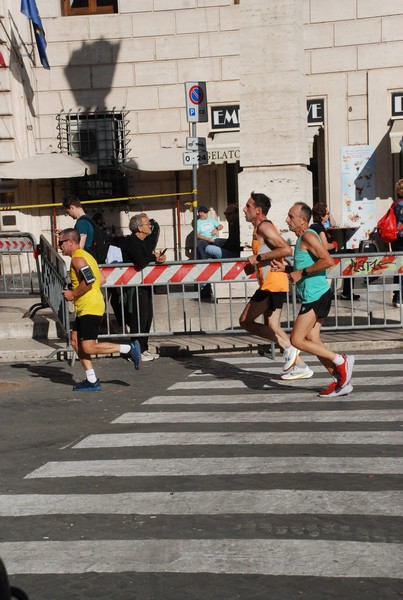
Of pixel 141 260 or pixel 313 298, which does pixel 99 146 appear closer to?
pixel 141 260

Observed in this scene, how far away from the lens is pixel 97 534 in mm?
6418

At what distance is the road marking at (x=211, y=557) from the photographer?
5648 mm

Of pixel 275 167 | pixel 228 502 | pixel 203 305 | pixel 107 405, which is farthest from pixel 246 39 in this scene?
pixel 228 502

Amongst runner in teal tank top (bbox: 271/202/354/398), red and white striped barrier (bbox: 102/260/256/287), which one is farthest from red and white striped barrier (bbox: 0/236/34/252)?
runner in teal tank top (bbox: 271/202/354/398)

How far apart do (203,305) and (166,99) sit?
35.0 feet

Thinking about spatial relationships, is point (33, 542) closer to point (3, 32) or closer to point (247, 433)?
point (247, 433)

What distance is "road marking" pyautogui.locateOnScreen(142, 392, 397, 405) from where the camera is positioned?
34.7 feet

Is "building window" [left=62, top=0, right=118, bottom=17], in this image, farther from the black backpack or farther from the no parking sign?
the black backpack

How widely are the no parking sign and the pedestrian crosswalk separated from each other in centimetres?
789

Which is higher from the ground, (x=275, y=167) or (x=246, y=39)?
(x=246, y=39)

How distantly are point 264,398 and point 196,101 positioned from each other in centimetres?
837

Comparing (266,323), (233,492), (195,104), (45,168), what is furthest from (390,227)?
(45,168)

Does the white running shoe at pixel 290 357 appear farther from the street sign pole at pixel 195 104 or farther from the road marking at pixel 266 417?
the street sign pole at pixel 195 104

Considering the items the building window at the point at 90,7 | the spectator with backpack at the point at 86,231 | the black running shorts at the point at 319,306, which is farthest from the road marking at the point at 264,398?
the building window at the point at 90,7
